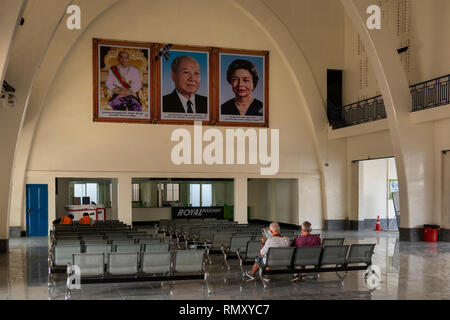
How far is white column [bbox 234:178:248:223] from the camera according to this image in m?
23.0

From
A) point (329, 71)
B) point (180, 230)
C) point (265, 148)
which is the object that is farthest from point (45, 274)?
point (329, 71)

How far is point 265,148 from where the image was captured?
2298cm

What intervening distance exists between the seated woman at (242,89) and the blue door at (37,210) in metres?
9.02

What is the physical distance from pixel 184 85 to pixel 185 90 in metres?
0.24

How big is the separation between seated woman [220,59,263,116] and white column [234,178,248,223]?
11.1 feet

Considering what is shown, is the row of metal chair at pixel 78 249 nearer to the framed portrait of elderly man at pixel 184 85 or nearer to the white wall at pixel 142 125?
the white wall at pixel 142 125

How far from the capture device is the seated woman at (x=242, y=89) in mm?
22641

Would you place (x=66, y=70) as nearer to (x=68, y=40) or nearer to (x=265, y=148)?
(x=68, y=40)

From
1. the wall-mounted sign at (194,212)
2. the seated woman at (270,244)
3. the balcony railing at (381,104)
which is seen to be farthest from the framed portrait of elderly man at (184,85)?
the seated woman at (270,244)

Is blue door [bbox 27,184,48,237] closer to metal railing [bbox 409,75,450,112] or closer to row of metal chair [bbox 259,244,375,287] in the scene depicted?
row of metal chair [bbox 259,244,375,287]

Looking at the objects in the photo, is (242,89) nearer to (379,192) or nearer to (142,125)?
(142,125)

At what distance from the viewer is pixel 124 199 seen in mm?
21594

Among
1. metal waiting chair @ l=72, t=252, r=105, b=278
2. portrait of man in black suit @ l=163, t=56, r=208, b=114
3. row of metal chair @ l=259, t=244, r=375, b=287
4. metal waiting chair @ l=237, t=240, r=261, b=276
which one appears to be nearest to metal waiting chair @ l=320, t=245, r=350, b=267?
row of metal chair @ l=259, t=244, r=375, b=287

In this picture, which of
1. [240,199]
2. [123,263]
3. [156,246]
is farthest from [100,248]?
[240,199]
